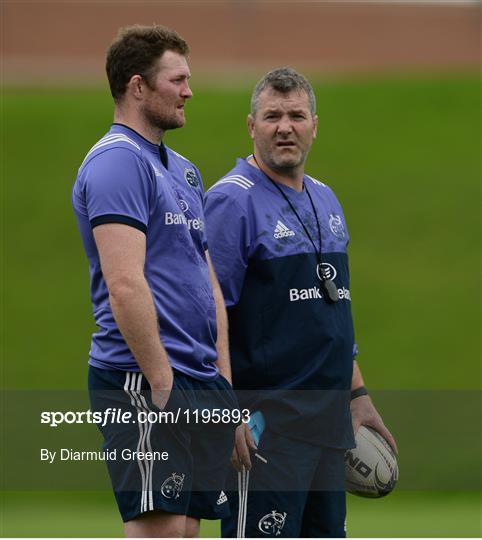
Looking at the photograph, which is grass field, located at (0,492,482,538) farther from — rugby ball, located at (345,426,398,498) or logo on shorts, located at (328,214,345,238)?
logo on shorts, located at (328,214,345,238)

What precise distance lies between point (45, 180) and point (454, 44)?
17.1 m

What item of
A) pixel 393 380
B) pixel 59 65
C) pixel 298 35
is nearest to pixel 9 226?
pixel 393 380

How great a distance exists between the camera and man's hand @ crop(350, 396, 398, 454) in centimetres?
497

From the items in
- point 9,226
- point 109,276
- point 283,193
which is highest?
point 9,226

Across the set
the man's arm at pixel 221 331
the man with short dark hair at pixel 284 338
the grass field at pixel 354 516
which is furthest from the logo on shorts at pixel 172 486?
the grass field at pixel 354 516

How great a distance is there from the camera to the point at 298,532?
4.55 m

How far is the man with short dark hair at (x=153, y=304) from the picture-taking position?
A: 381cm

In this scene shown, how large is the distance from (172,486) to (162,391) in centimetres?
33

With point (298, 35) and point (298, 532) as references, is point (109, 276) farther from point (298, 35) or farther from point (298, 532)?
point (298, 35)

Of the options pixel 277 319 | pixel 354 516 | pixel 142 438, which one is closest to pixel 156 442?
pixel 142 438

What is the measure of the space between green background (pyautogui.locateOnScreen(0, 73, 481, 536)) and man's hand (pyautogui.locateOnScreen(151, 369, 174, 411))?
20.0ft

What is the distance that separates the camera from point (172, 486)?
3.86 metres

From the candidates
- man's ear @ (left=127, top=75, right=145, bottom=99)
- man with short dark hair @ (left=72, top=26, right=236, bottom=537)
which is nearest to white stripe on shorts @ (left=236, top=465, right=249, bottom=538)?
man with short dark hair @ (left=72, top=26, right=236, bottom=537)

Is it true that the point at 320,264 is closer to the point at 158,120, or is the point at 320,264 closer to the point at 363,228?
the point at 158,120
